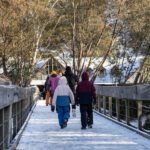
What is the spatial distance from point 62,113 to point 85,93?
101 centimetres

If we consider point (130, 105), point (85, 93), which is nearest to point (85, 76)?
point (85, 93)

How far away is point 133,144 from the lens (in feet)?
37.7

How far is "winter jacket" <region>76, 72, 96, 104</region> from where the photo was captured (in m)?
15.6

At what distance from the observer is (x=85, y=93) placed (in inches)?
618

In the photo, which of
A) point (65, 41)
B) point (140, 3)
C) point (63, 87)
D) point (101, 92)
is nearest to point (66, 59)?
point (65, 41)

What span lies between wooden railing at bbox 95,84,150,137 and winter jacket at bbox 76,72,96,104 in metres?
0.93

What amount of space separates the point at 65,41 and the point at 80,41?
19.0 feet

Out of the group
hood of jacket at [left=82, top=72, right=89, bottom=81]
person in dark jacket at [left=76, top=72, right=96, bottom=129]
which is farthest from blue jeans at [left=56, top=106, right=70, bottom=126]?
hood of jacket at [left=82, top=72, right=89, bottom=81]

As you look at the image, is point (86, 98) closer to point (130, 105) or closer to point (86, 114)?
point (86, 114)

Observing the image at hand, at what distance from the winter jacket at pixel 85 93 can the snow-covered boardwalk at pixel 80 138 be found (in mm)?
813

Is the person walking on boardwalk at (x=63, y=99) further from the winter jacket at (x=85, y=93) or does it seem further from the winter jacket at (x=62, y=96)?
the winter jacket at (x=85, y=93)

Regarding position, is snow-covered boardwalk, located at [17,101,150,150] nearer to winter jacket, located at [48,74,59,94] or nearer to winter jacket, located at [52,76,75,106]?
winter jacket, located at [52,76,75,106]

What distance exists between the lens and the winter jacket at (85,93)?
15.6 meters

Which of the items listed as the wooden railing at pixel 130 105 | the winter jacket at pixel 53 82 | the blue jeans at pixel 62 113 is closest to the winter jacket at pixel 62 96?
the blue jeans at pixel 62 113
